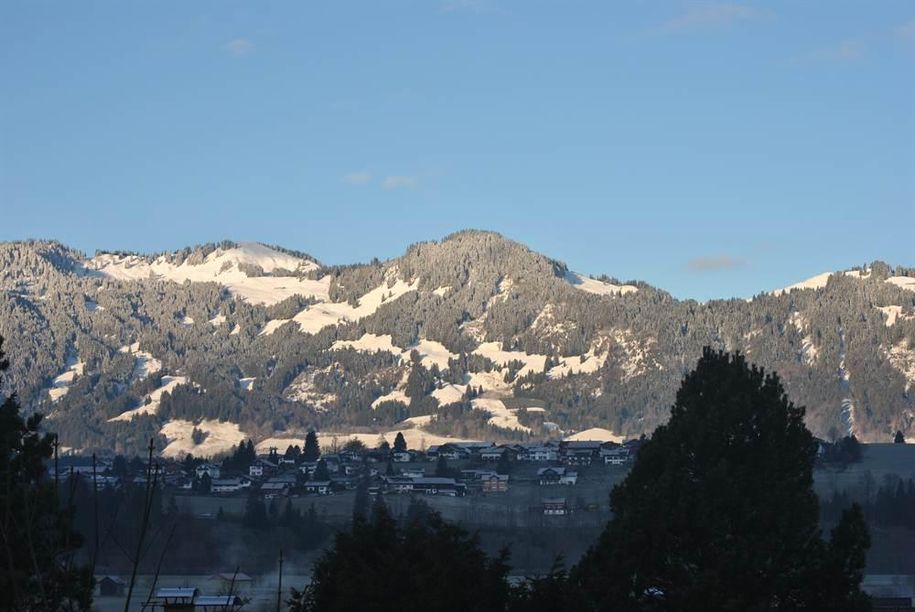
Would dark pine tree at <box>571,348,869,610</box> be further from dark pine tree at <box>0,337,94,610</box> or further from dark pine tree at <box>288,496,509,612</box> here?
dark pine tree at <box>0,337,94,610</box>

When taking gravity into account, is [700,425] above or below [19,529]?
above

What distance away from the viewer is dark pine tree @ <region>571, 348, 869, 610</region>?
61.0 meters

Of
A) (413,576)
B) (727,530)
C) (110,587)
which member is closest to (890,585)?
(110,587)

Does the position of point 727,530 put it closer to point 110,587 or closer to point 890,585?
point 890,585

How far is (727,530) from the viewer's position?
205ft

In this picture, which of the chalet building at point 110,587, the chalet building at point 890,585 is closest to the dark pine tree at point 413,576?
the chalet building at point 890,585

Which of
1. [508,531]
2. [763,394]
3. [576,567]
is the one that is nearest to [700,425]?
[763,394]

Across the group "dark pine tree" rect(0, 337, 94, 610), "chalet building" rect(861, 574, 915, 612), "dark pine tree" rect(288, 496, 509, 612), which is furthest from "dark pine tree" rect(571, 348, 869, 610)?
"chalet building" rect(861, 574, 915, 612)

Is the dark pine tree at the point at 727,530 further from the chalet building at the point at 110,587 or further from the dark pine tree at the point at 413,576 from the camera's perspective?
the chalet building at the point at 110,587

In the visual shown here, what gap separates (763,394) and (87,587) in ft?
97.5

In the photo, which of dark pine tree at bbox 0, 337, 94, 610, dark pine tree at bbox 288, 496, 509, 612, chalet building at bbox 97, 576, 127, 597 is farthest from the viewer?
chalet building at bbox 97, 576, 127, 597

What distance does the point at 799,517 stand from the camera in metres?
62.7

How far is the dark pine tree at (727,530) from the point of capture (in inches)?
2400

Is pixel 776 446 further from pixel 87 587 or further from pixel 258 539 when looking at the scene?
pixel 258 539
